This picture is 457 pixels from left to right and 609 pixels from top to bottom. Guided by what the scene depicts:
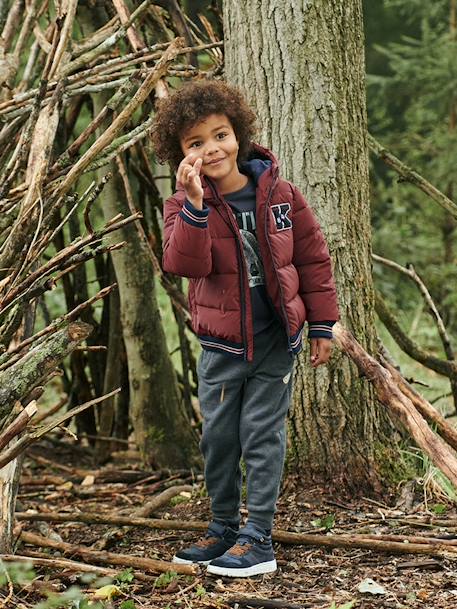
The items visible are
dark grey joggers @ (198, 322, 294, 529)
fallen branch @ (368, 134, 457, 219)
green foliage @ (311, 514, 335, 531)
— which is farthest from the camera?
fallen branch @ (368, 134, 457, 219)

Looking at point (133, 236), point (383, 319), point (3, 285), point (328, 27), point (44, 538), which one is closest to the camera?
point (3, 285)

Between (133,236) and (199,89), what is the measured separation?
5.20 feet

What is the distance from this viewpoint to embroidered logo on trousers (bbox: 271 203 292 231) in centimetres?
286

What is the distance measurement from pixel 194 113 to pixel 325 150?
795mm

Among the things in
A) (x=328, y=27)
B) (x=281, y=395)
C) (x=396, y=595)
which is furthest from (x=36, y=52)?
(x=396, y=595)

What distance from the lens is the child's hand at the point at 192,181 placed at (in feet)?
8.39

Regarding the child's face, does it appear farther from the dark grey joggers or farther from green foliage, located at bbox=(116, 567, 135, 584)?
green foliage, located at bbox=(116, 567, 135, 584)

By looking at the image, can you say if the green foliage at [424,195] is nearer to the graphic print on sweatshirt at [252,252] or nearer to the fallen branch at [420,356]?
the fallen branch at [420,356]

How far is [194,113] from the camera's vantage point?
2764 mm

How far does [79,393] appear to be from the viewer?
4.81 m

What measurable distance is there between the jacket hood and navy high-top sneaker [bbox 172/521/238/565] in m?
1.13

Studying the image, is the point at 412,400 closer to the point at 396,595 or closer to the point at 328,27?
the point at 396,595

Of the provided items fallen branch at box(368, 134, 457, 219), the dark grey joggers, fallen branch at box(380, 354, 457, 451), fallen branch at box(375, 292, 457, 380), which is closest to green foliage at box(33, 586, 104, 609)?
→ the dark grey joggers

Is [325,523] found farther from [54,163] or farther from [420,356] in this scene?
[54,163]
